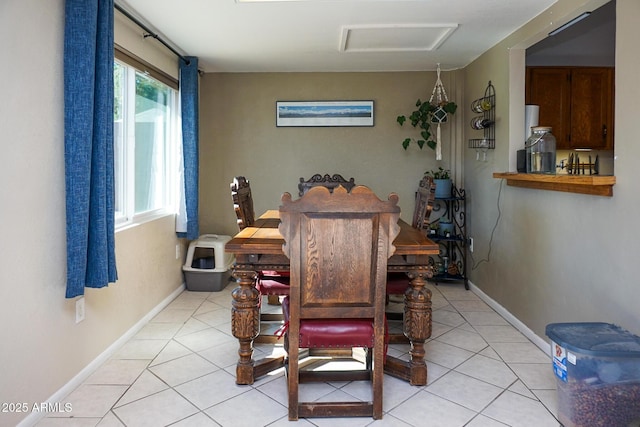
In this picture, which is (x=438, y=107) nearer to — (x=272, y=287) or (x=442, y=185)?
(x=442, y=185)

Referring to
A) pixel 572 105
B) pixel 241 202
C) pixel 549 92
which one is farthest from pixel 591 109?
pixel 241 202

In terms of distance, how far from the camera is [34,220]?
204 centimetres

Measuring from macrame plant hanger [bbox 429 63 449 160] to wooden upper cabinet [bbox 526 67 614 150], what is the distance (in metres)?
0.78

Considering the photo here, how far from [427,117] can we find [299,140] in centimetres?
133

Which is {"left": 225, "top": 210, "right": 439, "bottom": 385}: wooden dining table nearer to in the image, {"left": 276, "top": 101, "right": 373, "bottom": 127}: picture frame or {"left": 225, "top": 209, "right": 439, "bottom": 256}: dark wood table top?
{"left": 225, "top": 209, "right": 439, "bottom": 256}: dark wood table top

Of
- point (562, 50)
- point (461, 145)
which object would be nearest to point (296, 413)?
point (461, 145)

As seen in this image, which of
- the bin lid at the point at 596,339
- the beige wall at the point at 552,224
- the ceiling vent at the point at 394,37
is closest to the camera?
the bin lid at the point at 596,339

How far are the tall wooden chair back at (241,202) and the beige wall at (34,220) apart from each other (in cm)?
95

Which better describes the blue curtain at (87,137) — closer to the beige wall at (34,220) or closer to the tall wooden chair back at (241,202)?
the beige wall at (34,220)

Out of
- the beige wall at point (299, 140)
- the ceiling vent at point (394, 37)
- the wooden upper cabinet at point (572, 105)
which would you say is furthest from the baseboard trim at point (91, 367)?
the wooden upper cabinet at point (572, 105)

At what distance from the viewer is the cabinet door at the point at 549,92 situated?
416 cm

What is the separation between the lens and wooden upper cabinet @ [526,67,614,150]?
164 inches

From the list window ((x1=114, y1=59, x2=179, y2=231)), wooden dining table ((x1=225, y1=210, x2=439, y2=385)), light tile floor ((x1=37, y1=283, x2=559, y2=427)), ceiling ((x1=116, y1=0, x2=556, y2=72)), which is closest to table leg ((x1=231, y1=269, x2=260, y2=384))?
wooden dining table ((x1=225, y1=210, x2=439, y2=385))

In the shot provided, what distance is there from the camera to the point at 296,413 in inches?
81.9
